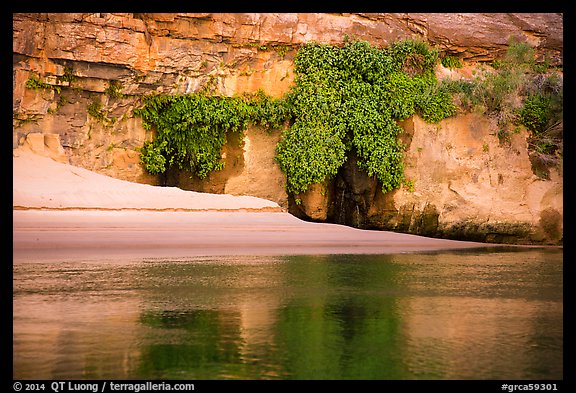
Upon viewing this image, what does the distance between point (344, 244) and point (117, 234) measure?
3.81 m

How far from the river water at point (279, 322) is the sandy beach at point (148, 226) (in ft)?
5.84

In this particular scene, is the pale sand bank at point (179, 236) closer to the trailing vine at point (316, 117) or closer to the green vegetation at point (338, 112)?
the trailing vine at point (316, 117)

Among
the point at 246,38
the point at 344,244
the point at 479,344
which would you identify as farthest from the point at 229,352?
the point at 246,38

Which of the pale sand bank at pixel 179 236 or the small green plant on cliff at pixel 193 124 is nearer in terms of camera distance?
the pale sand bank at pixel 179 236

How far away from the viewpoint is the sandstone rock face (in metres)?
15.2

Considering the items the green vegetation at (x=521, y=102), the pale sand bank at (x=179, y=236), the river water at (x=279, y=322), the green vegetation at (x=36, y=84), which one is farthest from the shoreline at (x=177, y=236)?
the green vegetation at (x=521, y=102)

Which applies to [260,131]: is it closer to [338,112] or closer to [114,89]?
[338,112]

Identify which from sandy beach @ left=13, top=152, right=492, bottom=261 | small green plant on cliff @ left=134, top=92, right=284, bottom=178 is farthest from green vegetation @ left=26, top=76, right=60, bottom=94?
sandy beach @ left=13, top=152, right=492, bottom=261

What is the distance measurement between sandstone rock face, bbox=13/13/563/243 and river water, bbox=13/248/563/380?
8095 mm

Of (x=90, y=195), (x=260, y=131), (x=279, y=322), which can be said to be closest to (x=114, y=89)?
(x=260, y=131)

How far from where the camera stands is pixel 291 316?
505 centimetres

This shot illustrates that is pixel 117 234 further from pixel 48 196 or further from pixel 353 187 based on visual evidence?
pixel 353 187

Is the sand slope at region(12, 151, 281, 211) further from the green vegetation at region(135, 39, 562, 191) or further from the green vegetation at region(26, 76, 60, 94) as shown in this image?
the green vegetation at region(135, 39, 562, 191)

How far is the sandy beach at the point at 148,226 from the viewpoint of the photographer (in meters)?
9.86
